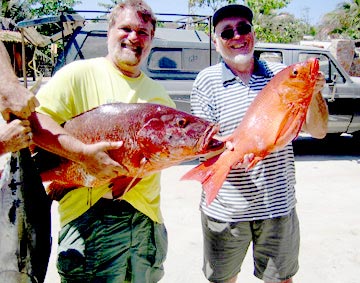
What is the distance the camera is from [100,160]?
176 centimetres

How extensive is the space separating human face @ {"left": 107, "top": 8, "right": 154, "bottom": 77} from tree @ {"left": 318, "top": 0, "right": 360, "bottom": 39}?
90.8ft

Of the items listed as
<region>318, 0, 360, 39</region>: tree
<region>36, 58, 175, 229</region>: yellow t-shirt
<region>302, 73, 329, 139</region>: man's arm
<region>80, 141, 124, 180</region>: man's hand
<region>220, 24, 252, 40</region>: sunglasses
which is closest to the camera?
<region>80, 141, 124, 180</region>: man's hand

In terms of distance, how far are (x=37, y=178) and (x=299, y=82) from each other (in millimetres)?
1371

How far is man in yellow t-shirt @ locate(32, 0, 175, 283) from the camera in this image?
2.04 m

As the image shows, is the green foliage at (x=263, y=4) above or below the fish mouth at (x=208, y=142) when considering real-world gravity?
above

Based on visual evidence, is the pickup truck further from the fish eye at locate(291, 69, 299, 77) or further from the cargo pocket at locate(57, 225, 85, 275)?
the fish eye at locate(291, 69, 299, 77)

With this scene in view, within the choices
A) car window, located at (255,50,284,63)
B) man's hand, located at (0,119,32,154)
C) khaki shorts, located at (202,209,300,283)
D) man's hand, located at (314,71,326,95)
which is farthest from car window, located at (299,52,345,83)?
man's hand, located at (0,119,32,154)

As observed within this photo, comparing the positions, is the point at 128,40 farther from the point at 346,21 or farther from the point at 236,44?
the point at 346,21

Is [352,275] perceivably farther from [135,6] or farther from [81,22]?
[81,22]

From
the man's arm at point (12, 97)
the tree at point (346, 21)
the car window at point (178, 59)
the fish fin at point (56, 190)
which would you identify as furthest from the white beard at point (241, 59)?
the tree at point (346, 21)

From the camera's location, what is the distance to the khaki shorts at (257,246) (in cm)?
260

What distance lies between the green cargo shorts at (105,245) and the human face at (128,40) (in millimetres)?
764

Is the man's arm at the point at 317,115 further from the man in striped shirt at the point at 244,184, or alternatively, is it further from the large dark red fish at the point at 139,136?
the large dark red fish at the point at 139,136

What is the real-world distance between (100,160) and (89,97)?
18.0 inches
